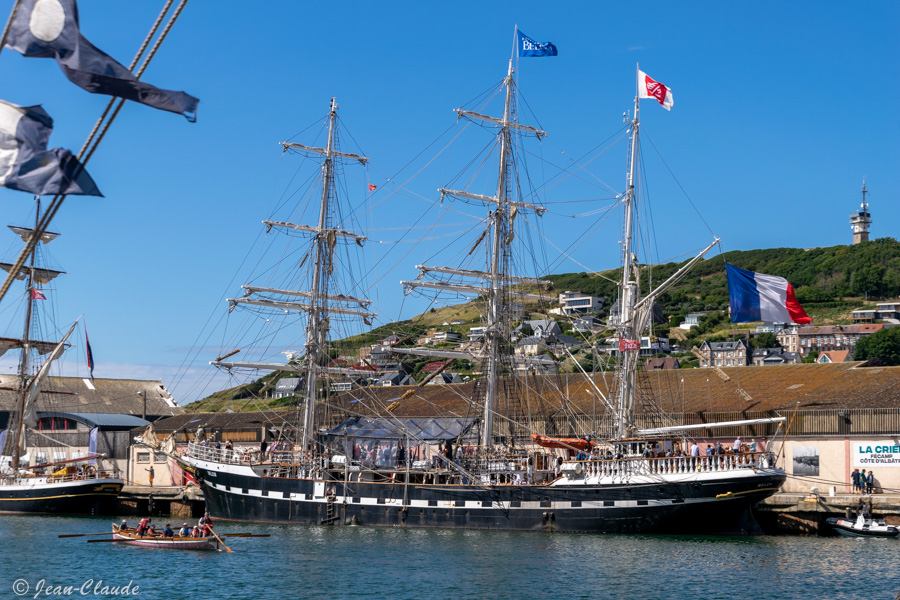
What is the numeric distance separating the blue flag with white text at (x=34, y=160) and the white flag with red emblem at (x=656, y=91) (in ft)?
127

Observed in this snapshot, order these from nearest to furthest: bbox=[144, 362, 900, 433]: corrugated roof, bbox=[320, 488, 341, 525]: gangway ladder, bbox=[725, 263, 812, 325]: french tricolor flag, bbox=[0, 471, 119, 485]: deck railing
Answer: bbox=[725, 263, 812, 325]: french tricolor flag
bbox=[144, 362, 900, 433]: corrugated roof
bbox=[320, 488, 341, 525]: gangway ladder
bbox=[0, 471, 119, 485]: deck railing

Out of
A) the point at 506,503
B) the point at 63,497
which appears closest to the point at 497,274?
the point at 506,503

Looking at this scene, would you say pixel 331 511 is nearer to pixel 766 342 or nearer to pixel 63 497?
pixel 63 497

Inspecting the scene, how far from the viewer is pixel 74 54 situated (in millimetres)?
11297

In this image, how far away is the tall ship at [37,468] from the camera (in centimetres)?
5606

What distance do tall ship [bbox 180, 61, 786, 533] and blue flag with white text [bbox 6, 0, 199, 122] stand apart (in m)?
31.9

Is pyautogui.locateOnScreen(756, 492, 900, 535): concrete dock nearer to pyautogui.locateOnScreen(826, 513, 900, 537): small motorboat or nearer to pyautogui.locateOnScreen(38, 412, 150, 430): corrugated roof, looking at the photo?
pyautogui.locateOnScreen(826, 513, 900, 537): small motorboat

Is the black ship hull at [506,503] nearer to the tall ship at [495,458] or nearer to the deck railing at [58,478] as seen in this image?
the tall ship at [495,458]

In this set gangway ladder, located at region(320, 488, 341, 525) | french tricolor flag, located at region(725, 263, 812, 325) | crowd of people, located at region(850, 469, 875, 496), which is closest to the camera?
crowd of people, located at region(850, 469, 875, 496)

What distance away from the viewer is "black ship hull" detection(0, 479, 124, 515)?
55.9m

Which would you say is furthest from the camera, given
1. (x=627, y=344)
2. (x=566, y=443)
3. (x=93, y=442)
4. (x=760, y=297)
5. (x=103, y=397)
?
(x=103, y=397)

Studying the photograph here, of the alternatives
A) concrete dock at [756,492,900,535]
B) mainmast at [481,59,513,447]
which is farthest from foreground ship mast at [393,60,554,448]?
concrete dock at [756,492,900,535]

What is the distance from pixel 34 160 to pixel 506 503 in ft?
111

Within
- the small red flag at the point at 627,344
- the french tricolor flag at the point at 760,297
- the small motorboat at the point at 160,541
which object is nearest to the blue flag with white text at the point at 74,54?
the small motorboat at the point at 160,541
